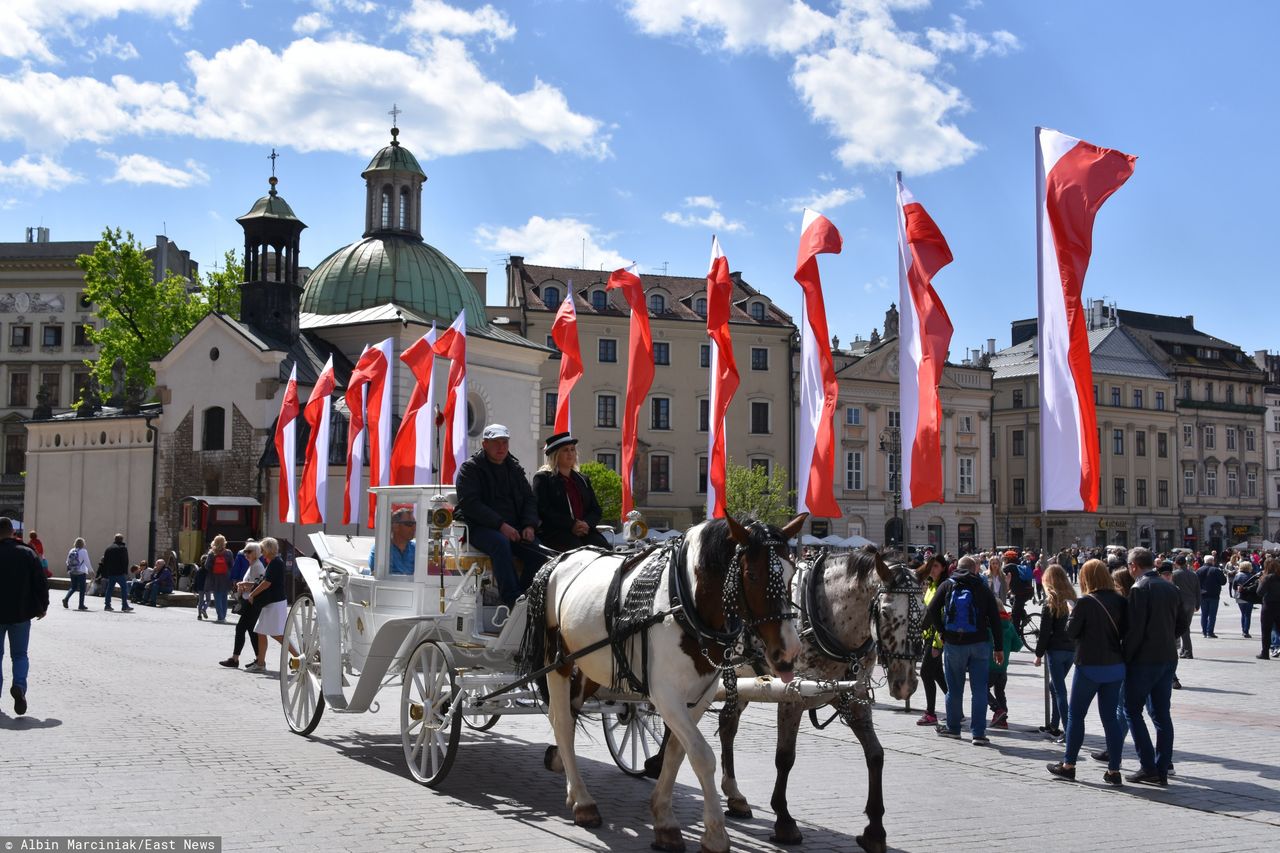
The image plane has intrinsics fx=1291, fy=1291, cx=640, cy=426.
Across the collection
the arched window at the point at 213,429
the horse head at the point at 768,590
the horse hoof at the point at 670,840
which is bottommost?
the horse hoof at the point at 670,840

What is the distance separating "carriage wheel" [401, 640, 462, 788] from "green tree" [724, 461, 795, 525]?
50.9m

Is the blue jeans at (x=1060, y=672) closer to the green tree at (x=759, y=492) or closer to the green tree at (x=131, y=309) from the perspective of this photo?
the green tree at (x=131, y=309)

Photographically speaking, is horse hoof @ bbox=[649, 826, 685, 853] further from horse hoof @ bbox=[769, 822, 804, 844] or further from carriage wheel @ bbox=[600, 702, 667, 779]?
carriage wheel @ bbox=[600, 702, 667, 779]

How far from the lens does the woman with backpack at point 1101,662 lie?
1009 centimetres

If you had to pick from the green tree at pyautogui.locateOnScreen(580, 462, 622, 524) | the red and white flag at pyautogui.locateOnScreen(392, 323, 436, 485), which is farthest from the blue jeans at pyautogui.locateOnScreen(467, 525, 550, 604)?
the green tree at pyautogui.locateOnScreen(580, 462, 622, 524)

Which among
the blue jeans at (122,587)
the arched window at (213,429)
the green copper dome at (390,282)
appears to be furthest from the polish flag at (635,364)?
the green copper dome at (390,282)

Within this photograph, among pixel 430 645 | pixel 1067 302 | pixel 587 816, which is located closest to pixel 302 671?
pixel 430 645

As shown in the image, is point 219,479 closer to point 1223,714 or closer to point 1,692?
point 1,692

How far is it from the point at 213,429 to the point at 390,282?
8965 millimetres

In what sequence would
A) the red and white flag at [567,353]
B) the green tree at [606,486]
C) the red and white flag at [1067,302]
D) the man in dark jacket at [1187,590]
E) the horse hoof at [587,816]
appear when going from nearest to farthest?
1. the horse hoof at [587,816]
2. the red and white flag at [1067,302]
3. the red and white flag at [567,353]
4. the man in dark jacket at [1187,590]
5. the green tree at [606,486]

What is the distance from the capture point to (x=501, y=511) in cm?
988

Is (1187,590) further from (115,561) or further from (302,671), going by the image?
(115,561)

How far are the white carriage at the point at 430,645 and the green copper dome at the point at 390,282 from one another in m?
38.6

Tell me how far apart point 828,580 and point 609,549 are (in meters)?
1.63
